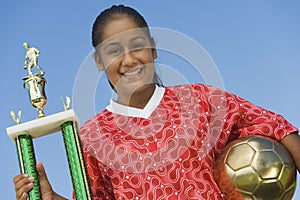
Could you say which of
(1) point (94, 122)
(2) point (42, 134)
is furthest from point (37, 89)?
(1) point (94, 122)

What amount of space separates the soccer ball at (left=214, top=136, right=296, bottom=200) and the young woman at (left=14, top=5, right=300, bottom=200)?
0.13 meters

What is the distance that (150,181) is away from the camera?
5.04 m

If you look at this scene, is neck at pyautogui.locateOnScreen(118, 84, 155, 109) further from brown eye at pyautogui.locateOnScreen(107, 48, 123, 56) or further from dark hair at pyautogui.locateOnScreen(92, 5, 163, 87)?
brown eye at pyautogui.locateOnScreen(107, 48, 123, 56)

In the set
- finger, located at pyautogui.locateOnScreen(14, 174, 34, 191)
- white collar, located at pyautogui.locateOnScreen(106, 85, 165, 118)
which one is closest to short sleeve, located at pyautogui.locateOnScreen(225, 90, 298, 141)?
white collar, located at pyautogui.locateOnScreen(106, 85, 165, 118)

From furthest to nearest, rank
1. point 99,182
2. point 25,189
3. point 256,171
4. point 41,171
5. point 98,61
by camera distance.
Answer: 1. point 98,61
2. point 99,182
3. point 41,171
4. point 256,171
5. point 25,189

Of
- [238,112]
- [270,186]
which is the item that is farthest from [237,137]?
[270,186]

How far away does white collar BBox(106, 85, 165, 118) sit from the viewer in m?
5.26

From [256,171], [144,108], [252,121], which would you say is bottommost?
[256,171]

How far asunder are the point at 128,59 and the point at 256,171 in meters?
0.95

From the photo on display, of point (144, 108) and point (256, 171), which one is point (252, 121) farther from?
point (144, 108)

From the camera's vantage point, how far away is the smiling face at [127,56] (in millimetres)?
5133

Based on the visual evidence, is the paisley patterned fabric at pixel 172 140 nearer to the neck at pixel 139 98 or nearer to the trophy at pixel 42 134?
the neck at pixel 139 98

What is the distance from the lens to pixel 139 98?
17.4ft

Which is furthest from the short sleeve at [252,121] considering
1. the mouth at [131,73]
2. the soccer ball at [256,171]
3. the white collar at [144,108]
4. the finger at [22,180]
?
the finger at [22,180]
